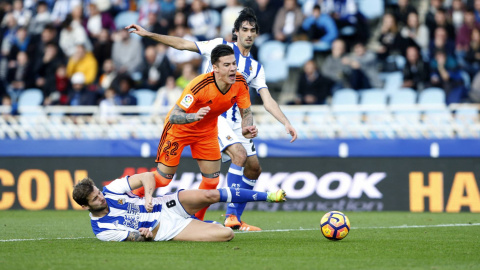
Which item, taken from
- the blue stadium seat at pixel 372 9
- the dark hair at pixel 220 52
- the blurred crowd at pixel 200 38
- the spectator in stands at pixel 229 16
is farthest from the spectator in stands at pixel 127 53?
the dark hair at pixel 220 52

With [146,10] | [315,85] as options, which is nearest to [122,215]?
[315,85]

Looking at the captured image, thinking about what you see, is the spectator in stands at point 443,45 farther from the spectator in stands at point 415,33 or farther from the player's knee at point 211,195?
the player's knee at point 211,195

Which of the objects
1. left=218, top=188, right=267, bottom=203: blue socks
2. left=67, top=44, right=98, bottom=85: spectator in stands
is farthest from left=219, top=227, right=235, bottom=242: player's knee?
left=67, top=44, right=98, bottom=85: spectator in stands

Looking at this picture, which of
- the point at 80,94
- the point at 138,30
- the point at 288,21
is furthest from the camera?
the point at 288,21

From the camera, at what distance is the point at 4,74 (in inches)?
755

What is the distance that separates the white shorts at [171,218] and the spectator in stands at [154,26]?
1048 cm

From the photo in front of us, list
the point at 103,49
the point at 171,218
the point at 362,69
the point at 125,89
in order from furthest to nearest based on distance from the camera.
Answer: the point at 103,49 → the point at 125,89 → the point at 362,69 → the point at 171,218

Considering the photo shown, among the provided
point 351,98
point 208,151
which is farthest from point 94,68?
point 208,151

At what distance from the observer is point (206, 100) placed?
8.89m

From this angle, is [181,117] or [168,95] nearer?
[181,117]

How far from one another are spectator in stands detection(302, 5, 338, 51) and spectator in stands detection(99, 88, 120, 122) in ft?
14.6

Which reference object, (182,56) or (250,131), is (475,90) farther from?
(250,131)

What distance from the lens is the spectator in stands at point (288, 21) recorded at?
58.7ft

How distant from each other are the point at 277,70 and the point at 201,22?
2239mm
